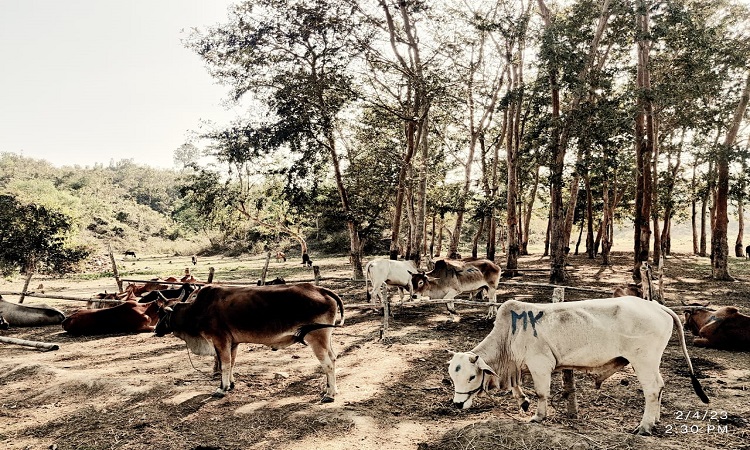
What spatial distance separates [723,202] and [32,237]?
29475 millimetres

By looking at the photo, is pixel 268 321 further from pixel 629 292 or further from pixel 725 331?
pixel 629 292

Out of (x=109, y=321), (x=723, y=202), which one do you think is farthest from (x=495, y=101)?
(x=109, y=321)

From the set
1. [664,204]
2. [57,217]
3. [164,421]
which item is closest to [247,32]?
[57,217]

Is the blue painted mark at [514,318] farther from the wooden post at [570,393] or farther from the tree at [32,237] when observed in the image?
the tree at [32,237]

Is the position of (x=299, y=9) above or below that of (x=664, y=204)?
above

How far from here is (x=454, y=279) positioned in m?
13.7

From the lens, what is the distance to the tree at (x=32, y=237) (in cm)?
1962

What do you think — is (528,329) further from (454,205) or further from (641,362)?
(454,205)

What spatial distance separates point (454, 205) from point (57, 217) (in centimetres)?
1880

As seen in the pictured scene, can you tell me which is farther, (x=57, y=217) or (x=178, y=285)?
(x=57, y=217)

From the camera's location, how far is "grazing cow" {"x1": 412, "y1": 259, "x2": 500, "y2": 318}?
1369cm

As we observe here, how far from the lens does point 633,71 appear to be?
2100 cm

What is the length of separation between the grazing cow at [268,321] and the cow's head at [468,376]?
Result: 2.17 metres

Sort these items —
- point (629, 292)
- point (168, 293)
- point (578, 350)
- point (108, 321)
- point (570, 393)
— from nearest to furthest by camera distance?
point (578, 350), point (570, 393), point (629, 292), point (108, 321), point (168, 293)
